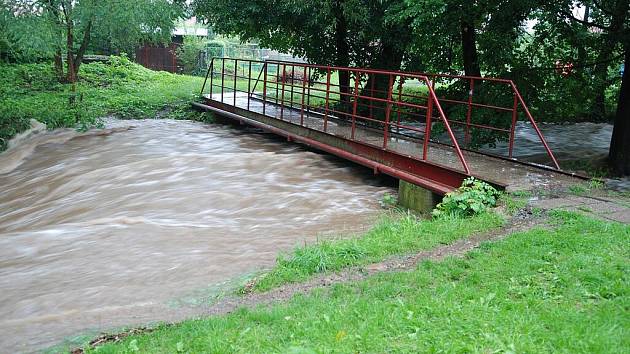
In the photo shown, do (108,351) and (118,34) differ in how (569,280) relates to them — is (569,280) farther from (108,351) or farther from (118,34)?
(118,34)

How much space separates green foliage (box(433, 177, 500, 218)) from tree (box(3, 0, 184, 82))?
43.6 feet

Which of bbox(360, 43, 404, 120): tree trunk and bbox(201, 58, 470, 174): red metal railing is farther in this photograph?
bbox(360, 43, 404, 120): tree trunk

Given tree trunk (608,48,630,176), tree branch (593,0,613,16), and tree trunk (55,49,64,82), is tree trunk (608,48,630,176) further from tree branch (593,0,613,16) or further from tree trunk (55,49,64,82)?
tree trunk (55,49,64,82)

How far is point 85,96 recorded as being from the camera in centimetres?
2164

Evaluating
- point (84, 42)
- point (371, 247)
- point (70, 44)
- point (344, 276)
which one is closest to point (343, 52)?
point (84, 42)

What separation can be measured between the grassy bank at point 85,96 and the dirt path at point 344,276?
1318 cm

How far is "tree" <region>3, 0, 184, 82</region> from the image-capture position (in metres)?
17.3

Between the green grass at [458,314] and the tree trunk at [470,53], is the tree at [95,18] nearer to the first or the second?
the tree trunk at [470,53]

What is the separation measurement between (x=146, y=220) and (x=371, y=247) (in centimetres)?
402

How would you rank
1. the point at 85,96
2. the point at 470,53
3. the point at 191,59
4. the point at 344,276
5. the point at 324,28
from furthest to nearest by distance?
the point at 191,59 → the point at 85,96 → the point at 324,28 → the point at 470,53 → the point at 344,276

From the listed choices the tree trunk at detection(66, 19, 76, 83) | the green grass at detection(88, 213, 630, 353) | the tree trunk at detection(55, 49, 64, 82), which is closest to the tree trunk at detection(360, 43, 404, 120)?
the tree trunk at detection(66, 19, 76, 83)

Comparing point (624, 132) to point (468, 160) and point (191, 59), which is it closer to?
point (468, 160)

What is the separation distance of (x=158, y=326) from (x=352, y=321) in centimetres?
170

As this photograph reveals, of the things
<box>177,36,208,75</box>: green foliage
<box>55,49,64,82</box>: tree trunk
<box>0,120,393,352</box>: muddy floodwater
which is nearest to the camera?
<box>0,120,393,352</box>: muddy floodwater
